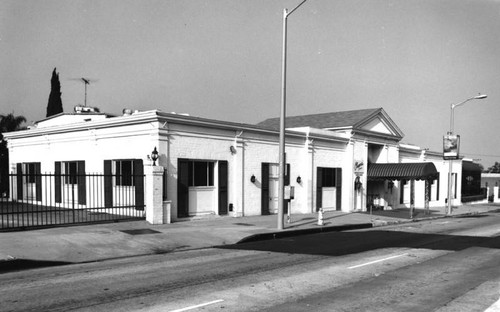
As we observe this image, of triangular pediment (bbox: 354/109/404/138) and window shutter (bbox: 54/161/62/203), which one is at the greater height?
triangular pediment (bbox: 354/109/404/138)

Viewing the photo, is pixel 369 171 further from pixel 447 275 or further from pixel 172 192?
pixel 447 275

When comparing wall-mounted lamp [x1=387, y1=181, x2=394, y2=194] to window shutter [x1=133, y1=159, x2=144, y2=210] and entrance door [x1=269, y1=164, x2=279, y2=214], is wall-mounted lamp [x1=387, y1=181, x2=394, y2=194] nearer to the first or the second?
entrance door [x1=269, y1=164, x2=279, y2=214]

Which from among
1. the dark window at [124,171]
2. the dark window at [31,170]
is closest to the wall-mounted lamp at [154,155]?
the dark window at [124,171]

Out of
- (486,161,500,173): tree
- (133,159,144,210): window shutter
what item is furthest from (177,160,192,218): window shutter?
(486,161,500,173): tree

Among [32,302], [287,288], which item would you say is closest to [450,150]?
[287,288]

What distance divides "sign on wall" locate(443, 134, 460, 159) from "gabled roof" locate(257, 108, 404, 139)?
10.7ft

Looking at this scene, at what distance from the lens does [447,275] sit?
9.09m

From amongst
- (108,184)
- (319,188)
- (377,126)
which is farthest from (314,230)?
(377,126)

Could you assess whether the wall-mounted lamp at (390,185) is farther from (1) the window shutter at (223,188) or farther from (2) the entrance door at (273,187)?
(1) the window shutter at (223,188)

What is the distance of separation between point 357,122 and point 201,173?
13.2 m

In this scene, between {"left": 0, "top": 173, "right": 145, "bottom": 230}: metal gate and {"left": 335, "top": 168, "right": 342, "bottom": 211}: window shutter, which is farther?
{"left": 335, "top": 168, "right": 342, "bottom": 211}: window shutter

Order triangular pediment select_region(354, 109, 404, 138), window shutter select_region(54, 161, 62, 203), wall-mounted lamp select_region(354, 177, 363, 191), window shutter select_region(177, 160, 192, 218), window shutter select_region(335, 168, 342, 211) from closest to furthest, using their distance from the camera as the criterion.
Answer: window shutter select_region(177, 160, 192, 218) → window shutter select_region(54, 161, 62, 203) → window shutter select_region(335, 168, 342, 211) → wall-mounted lamp select_region(354, 177, 363, 191) → triangular pediment select_region(354, 109, 404, 138)

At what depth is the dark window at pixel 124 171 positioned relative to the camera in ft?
62.5

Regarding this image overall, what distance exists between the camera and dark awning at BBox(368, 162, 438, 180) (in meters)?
26.7
